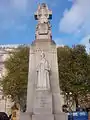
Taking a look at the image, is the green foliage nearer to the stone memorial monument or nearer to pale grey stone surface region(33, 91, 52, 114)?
the stone memorial monument

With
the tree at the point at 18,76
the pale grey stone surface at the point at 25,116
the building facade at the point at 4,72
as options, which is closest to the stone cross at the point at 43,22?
the pale grey stone surface at the point at 25,116

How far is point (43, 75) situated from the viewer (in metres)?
18.4

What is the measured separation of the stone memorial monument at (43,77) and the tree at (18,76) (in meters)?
17.2

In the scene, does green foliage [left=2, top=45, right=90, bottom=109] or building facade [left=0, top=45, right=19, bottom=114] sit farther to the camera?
building facade [left=0, top=45, right=19, bottom=114]

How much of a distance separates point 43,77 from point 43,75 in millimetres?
134

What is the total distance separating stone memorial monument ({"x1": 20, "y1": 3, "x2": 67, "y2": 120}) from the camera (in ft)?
58.3

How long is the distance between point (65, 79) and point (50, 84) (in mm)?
17944

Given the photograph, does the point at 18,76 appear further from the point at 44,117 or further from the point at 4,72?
the point at 4,72

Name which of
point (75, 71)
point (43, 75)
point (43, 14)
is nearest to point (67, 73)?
point (75, 71)

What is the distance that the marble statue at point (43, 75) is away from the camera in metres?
18.2

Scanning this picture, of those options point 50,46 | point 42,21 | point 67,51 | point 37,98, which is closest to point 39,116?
point 37,98

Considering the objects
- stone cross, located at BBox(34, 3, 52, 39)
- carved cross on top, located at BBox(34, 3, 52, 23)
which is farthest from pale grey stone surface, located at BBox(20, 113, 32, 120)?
carved cross on top, located at BBox(34, 3, 52, 23)

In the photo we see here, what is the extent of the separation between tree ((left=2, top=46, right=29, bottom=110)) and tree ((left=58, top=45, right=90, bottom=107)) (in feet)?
15.4

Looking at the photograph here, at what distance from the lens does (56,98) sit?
1856 centimetres
